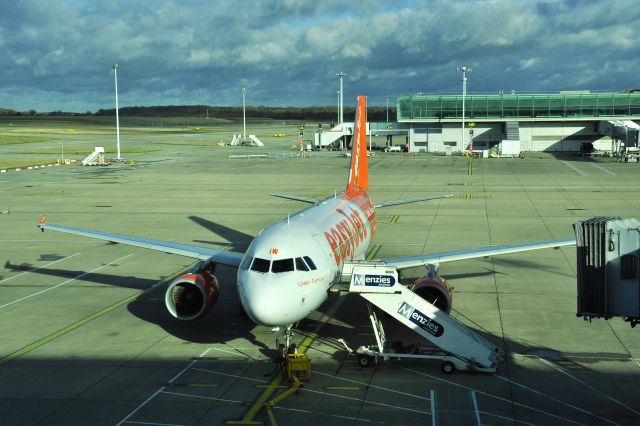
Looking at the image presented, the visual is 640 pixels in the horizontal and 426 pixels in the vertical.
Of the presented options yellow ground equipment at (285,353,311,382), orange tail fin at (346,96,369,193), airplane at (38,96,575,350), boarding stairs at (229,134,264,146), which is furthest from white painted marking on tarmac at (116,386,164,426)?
boarding stairs at (229,134,264,146)

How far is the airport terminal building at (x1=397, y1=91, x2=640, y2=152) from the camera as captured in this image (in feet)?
456

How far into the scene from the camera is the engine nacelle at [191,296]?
25.1 meters

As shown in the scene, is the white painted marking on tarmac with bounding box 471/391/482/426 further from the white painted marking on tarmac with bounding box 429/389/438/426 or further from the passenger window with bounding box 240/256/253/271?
the passenger window with bounding box 240/256/253/271

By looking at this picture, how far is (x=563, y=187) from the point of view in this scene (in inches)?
2950

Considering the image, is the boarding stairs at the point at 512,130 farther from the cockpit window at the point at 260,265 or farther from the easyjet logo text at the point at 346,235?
the cockpit window at the point at 260,265

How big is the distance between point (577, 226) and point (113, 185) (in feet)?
219

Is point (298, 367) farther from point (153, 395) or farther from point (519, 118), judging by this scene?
point (519, 118)

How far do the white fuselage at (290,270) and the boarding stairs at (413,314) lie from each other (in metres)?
1.31

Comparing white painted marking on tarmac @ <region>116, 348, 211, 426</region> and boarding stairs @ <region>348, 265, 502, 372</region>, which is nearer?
white painted marking on tarmac @ <region>116, 348, 211, 426</region>

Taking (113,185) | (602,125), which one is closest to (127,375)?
(113,185)

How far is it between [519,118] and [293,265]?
12661cm

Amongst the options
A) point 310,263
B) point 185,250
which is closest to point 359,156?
point 185,250

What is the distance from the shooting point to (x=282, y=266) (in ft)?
70.9

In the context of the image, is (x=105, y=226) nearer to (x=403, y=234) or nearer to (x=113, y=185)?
(x=403, y=234)
